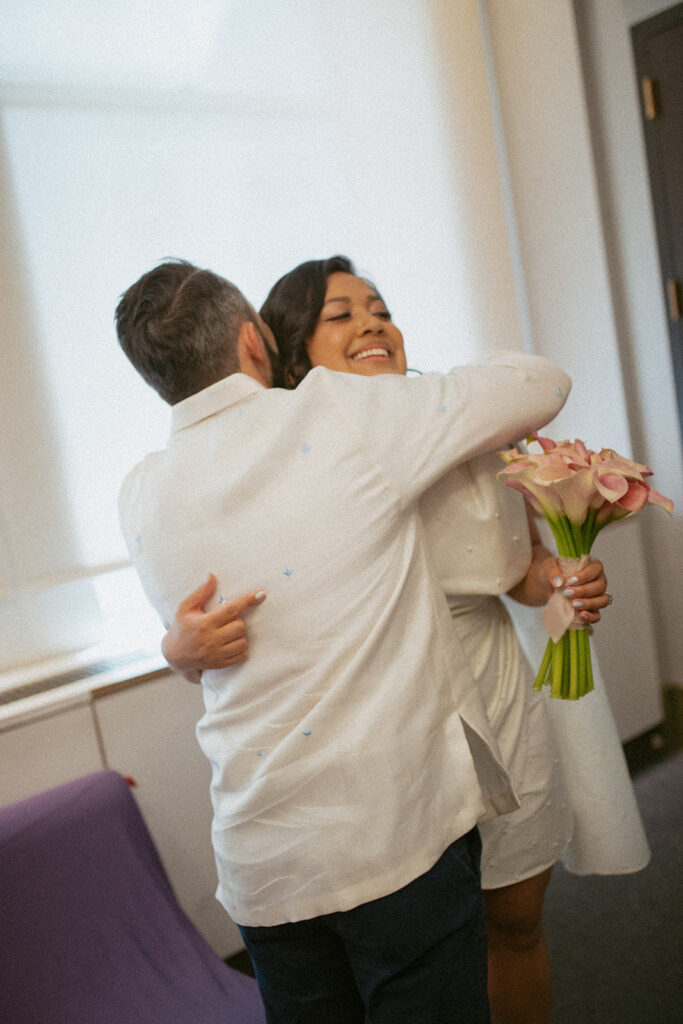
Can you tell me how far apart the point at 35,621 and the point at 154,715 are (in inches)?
18.3

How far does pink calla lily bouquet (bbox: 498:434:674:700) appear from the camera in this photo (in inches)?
47.2

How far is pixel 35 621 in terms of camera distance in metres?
2.29

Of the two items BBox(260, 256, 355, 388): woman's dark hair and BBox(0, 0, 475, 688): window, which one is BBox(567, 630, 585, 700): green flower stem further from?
BBox(0, 0, 475, 688): window

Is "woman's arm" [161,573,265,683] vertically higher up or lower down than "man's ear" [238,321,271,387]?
lower down

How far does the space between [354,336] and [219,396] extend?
551 mm

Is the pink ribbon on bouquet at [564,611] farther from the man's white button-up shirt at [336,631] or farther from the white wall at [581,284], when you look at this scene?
the white wall at [581,284]

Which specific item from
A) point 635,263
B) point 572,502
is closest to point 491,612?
point 572,502

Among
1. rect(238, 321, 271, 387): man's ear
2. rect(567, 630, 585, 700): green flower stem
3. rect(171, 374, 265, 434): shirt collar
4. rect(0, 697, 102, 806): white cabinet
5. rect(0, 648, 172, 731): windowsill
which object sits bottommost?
rect(0, 697, 102, 806): white cabinet

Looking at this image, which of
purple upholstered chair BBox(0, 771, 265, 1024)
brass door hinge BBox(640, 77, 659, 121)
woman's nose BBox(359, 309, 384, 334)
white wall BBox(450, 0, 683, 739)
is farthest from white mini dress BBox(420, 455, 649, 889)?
brass door hinge BBox(640, 77, 659, 121)

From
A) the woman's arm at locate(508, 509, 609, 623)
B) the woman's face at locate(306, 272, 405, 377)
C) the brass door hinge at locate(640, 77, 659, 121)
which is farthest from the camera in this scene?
the brass door hinge at locate(640, 77, 659, 121)

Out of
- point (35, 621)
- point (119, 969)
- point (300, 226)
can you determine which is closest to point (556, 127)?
point (300, 226)

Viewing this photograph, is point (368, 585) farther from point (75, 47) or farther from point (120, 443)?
point (75, 47)

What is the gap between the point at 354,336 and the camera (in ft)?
5.50

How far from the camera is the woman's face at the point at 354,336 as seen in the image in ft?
5.41
